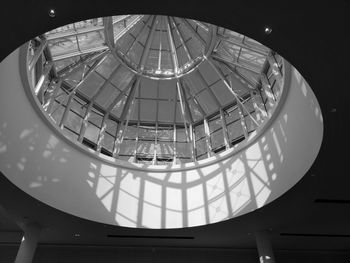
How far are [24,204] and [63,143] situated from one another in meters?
3.37

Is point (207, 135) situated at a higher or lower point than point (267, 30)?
higher

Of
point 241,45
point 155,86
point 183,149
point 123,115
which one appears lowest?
point 183,149

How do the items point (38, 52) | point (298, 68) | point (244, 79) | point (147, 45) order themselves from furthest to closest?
point (244, 79) → point (147, 45) → point (38, 52) → point (298, 68)

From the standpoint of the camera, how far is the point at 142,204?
626 inches

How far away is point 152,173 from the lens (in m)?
16.9

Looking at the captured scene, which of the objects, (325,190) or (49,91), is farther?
(49,91)

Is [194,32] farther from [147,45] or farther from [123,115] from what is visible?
[123,115]

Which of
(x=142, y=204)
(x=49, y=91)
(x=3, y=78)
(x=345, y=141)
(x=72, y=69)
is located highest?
(x=72, y=69)

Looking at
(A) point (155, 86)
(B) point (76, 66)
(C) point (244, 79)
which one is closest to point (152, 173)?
(A) point (155, 86)

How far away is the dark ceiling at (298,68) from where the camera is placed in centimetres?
655

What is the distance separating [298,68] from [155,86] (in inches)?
492

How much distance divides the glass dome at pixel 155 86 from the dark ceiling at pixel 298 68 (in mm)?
4582

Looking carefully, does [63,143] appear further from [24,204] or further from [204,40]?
[204,40]

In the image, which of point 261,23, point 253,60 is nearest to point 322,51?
point 261,23
